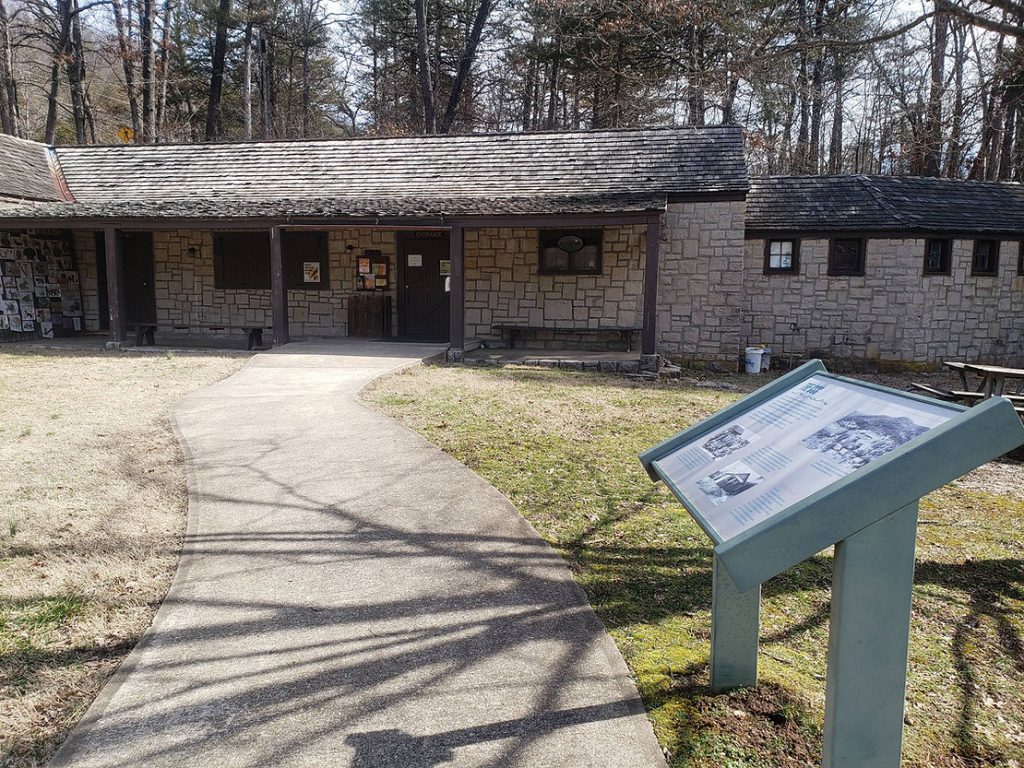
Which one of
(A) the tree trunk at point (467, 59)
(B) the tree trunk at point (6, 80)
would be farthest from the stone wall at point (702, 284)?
(B) the tree trunk at point (6, 80)

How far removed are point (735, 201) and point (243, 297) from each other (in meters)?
10.8

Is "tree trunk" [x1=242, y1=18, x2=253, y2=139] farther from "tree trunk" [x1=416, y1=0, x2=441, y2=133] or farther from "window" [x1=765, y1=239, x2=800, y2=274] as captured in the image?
"window" [x1=765, y1=239, x2=800, y2=274]

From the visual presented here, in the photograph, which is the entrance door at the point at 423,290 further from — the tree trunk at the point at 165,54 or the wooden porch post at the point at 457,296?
the tree trunk at the point at 165,54

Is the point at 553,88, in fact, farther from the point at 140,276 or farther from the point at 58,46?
the point at 58,46

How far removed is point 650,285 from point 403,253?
232 inches

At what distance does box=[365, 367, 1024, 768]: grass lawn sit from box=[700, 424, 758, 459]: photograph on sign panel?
0.94 metres

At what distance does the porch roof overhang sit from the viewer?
1214 centimetres

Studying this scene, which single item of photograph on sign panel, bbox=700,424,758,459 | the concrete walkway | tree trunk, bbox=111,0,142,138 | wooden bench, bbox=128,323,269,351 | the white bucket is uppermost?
tree trunk, bbox=111,0,142,138

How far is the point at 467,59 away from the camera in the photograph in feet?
81.4

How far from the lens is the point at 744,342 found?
15.3 m

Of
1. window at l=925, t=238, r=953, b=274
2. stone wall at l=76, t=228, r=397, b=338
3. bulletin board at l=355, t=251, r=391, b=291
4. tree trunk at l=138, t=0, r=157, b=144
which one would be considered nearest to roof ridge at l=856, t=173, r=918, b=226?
window at l=925, t=238, r=953, b=274

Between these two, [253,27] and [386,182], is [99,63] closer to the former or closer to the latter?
[253,27]

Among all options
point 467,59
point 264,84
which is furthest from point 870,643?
point 264,84

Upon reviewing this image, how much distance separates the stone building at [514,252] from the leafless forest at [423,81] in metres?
5.29
